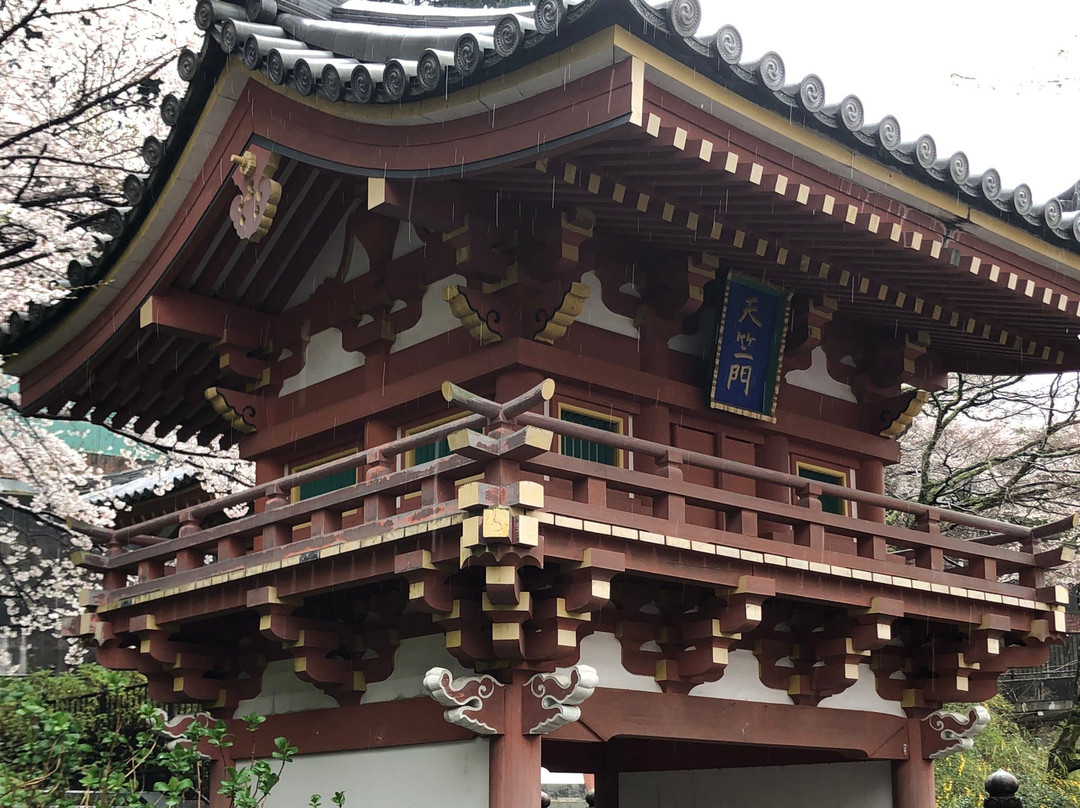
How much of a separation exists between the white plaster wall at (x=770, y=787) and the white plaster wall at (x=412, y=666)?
13.0 feet

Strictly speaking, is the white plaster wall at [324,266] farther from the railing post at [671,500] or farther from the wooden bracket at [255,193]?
the railing post at [671,500]

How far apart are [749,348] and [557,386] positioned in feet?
6.18

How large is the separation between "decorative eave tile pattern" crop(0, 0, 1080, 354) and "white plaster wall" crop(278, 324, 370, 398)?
1851 mm

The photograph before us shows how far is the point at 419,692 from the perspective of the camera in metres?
8.41

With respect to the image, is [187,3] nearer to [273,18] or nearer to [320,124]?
[273,18]

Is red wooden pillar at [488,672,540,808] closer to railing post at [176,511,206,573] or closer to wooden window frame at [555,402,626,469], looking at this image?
wooden window frame at [555,402,626,469]

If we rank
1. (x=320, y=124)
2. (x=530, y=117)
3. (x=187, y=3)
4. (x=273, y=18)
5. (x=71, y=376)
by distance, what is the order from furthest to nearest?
(x=187, y=3) < (x=71, y=376) < (x=273, y=18) < (x=320, y=124) < (x=530, y=117)

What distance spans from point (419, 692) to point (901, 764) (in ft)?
15.1

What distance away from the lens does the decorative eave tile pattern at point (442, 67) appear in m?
6.45

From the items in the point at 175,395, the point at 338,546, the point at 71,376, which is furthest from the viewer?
the point at 175,395

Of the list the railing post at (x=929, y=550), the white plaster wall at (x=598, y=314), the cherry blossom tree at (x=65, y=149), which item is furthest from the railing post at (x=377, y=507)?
the cherry blossom tree at (x=65, y=149)

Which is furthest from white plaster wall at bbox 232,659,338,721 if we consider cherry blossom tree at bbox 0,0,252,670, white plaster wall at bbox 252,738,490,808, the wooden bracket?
cherry blossom tree at bbox 0,0,252,670

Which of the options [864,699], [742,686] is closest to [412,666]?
[742,686]

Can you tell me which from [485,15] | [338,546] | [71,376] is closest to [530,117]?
[338,546]
